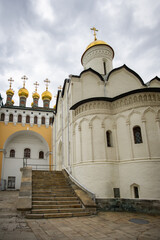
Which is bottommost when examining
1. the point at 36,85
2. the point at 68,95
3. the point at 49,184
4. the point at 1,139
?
the point at 49,184

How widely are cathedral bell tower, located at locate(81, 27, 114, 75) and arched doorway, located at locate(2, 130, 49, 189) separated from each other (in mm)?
10773

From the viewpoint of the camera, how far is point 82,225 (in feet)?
19.1

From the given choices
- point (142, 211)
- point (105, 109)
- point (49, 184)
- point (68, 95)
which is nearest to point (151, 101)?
point (105, 109)

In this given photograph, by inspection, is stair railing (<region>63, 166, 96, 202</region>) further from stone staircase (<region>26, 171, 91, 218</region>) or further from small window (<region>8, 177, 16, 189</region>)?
small window (<region>8, 177, 16, 189</region>)

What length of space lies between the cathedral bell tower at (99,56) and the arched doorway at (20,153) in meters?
10.8

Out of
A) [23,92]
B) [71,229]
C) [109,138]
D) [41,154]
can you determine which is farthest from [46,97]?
[71,229]

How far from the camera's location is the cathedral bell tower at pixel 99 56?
50.8 ft

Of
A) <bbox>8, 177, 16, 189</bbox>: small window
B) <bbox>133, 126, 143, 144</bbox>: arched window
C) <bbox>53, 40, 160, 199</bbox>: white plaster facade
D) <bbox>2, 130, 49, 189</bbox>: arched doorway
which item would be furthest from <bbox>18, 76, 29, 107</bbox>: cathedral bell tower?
<bbox>133, 126, 143, 144</bbox>: arched window

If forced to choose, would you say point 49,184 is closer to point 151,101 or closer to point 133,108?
point 133,108

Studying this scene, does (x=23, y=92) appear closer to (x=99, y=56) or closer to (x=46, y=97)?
(x=46, y=97)

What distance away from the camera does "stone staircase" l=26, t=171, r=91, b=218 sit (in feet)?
23.1

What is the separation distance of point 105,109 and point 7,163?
14940 mm

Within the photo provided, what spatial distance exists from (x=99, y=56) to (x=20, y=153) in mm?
14200

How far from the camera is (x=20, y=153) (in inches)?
856
